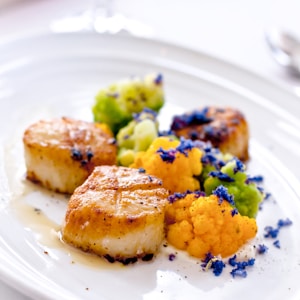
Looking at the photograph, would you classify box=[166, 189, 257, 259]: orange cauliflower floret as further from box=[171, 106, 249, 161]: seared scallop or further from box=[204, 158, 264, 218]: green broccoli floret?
box=[171, 106, 249, 161]: seared scallop

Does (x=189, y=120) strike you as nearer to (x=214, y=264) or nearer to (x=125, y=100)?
(x=125, y=100)

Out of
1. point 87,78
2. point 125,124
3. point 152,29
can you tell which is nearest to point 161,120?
point 125,124

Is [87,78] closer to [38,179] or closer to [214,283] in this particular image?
[38,179]

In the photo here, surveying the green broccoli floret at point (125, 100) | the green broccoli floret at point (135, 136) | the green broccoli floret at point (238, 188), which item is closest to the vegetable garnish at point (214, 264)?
the green broccoli floret at point (238, 188)

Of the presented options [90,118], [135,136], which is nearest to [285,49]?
[90,118]

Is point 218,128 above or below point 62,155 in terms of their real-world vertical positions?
above

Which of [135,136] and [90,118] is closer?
[135,136]
